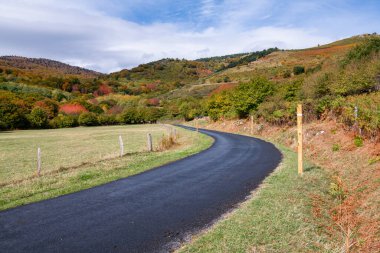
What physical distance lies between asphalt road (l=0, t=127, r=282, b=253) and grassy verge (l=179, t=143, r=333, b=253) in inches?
20.3

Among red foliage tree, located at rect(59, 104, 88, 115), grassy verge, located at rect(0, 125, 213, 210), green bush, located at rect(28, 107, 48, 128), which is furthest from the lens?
red foliage tree, located at rect(59, 104, 88, 115)

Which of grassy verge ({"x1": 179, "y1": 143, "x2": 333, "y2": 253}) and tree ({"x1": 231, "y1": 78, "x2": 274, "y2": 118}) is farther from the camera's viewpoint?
tree ({"x1": 231, "y1": 78, "x2": 274, "y2": 118})

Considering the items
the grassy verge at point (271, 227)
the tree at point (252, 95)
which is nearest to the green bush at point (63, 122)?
the tree at point (252, 95)

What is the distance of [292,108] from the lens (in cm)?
3155

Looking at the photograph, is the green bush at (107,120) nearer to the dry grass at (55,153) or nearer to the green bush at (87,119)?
the green bush at (87,119)

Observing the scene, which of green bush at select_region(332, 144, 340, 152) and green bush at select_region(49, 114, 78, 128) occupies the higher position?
green bush at select_region(332, 144, 340, 152)

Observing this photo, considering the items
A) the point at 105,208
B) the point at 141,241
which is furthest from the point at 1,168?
the point at 141,241

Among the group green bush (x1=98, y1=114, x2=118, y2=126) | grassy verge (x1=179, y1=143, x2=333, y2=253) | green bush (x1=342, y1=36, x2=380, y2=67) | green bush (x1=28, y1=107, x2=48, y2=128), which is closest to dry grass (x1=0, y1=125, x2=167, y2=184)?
grassy verge (x1=179, y1=143, x2=333, y2=253)

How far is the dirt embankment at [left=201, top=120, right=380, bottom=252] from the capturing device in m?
6.80

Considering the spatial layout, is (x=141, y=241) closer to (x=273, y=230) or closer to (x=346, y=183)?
(x=273, y=230)

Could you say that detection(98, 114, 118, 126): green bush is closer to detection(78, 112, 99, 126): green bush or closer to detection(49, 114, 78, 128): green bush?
detection(78, 112, 99, 126): green bush

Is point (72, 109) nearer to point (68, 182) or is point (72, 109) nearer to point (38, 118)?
point (38, 118)

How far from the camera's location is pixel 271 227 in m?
7.23

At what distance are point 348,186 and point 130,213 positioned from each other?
Answer: 7245mm
